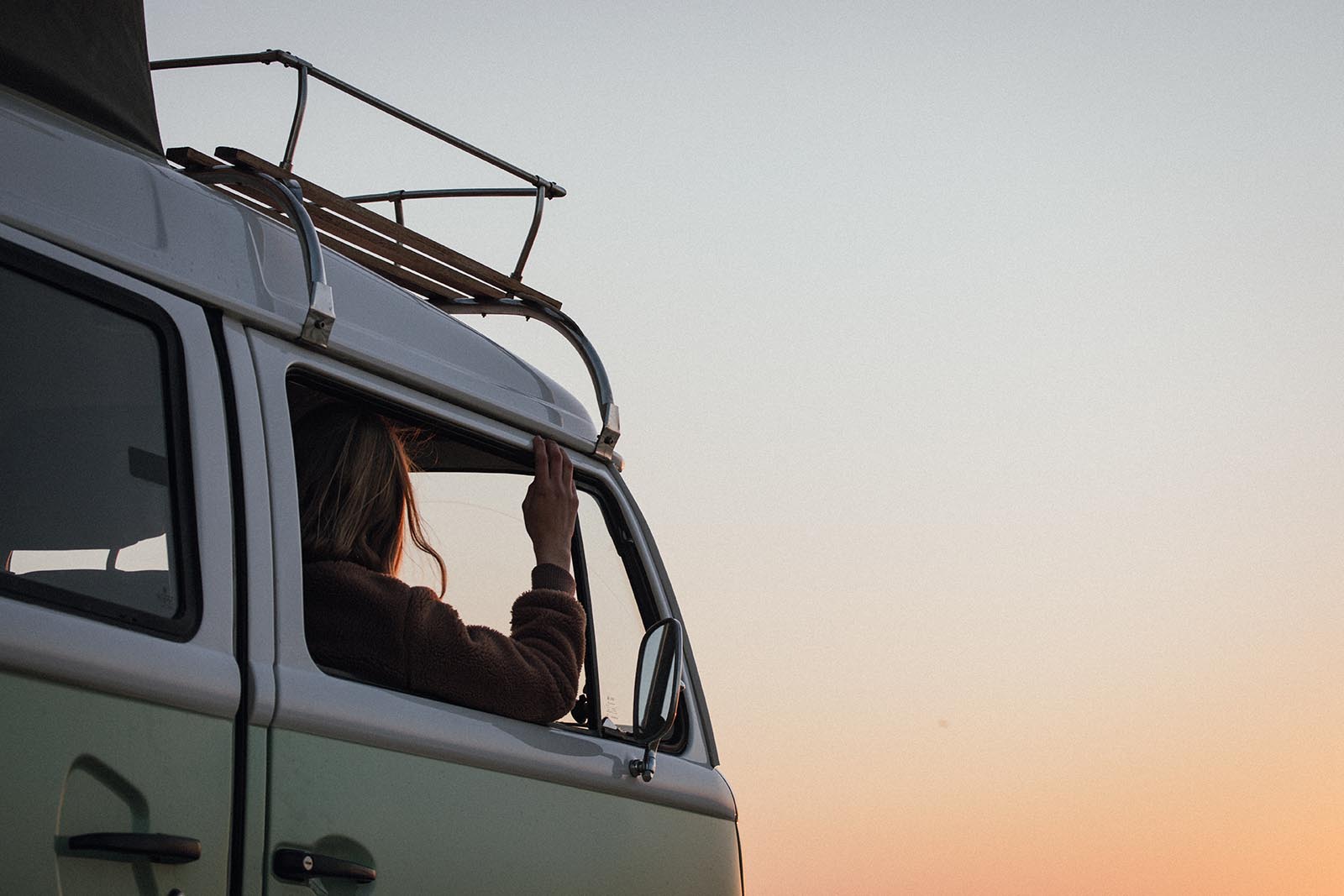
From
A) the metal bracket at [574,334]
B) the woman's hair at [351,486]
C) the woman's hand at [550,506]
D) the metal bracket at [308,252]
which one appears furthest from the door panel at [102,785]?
the metal bracket at [574,334]

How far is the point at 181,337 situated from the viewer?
2.26 metres

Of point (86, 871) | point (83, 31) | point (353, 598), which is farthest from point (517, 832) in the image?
point (83, 31)

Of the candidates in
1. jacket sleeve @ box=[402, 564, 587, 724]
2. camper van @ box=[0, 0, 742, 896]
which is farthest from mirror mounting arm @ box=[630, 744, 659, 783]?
jacket sleeve @ box=[402, 564, 587, 724]

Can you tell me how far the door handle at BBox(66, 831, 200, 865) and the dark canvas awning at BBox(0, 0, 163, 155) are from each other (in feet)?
4.08

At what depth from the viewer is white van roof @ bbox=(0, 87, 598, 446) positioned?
84.0 inches

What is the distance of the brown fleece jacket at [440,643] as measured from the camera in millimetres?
2514

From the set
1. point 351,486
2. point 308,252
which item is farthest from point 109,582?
point 308,252

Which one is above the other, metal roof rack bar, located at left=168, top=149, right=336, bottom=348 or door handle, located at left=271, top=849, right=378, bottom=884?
metal roof rack bar, located at left=168, top=149, right=336, bottom=348

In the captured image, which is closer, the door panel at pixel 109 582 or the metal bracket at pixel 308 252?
the door panel at pixel 109 582

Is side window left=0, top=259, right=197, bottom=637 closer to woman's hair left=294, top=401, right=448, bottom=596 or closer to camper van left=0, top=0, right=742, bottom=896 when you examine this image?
camper van left=0, top=0, right=742, bottom=896

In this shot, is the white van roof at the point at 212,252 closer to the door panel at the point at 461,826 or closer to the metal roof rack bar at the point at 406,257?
the metal roof rack bar at the point at 406,257

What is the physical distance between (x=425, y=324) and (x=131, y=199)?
72 centimetres

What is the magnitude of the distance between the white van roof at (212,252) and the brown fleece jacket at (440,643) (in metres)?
0.40

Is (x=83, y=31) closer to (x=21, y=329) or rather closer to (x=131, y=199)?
(x=131, y=199)
